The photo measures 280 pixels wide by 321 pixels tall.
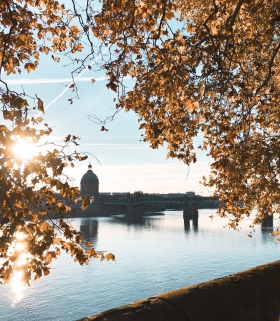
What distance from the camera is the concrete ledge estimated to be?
2562mm

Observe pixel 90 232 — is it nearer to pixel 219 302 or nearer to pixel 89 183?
pixel 219 302

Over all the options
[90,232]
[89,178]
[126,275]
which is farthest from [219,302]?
[89,178]

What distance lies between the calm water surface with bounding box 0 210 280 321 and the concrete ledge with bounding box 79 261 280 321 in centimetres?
1887

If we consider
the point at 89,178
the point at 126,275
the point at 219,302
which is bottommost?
the point at 126,275

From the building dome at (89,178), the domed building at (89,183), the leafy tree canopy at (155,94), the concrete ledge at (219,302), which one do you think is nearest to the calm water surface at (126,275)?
the leafy tree canopy at (155,94)

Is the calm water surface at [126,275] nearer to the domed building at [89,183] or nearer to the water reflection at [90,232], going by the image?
the water reflection at [90,232]

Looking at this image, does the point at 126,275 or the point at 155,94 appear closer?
the point at 155,94

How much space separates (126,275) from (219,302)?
1077 inches

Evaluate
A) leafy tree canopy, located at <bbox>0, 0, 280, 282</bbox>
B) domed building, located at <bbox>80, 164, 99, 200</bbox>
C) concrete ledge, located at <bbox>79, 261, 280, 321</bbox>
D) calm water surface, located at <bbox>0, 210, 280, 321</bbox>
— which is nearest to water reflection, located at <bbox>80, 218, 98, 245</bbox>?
calm water surface, located at <bbox>0, 210, 280, 321</bbox>

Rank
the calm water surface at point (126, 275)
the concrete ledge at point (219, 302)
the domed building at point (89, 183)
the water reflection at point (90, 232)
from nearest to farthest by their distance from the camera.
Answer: the concrete ledge at point (219, 302), the calm water surface at point (126, 275), the water reflection at point (90, 232), the domed building at point (89, 183)

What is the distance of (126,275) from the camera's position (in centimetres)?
2919

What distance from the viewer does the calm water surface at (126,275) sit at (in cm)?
2228

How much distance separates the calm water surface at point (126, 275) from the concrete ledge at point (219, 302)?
1887cm

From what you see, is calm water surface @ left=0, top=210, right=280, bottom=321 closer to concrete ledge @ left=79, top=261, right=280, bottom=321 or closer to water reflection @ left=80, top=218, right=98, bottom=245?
water reflection @ left=80, top=218, right=98, bottom=245
